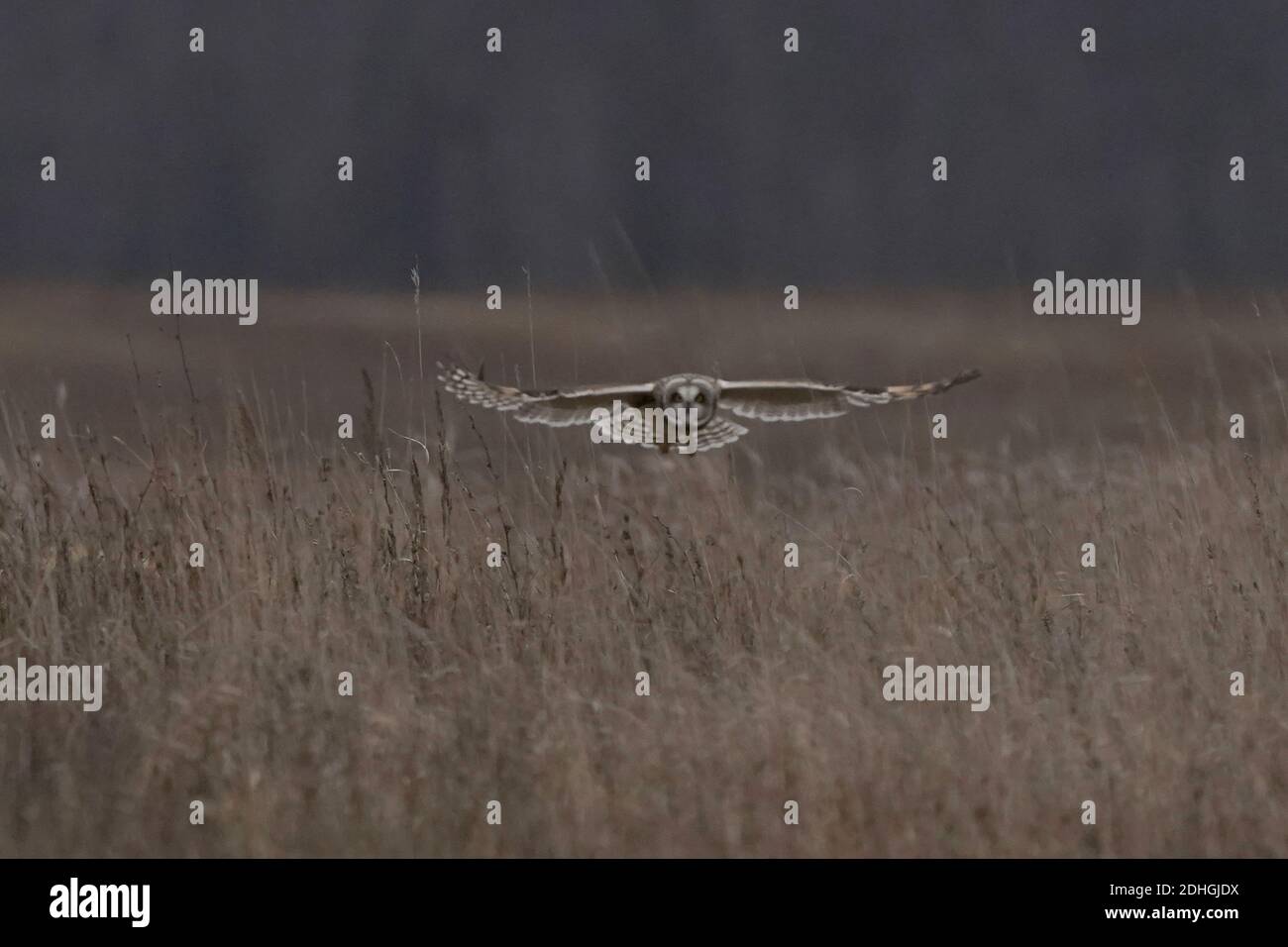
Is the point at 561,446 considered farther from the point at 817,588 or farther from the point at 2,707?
the point at 2,707

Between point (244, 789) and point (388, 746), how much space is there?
0.46 m

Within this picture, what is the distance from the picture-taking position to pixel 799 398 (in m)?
6.35

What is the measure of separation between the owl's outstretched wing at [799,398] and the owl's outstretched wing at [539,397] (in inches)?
17.2

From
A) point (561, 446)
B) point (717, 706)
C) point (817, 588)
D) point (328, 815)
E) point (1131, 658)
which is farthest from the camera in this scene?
point (561, 446)

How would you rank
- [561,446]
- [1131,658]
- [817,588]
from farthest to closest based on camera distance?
[561,446] → [817,588] → [1131,658]

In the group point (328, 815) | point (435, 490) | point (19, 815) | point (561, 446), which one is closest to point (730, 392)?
point (561, 446)

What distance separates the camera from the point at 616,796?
14.7 ft

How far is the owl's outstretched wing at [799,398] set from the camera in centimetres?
606

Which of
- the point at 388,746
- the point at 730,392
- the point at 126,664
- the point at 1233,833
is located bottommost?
the point at 1233,833
